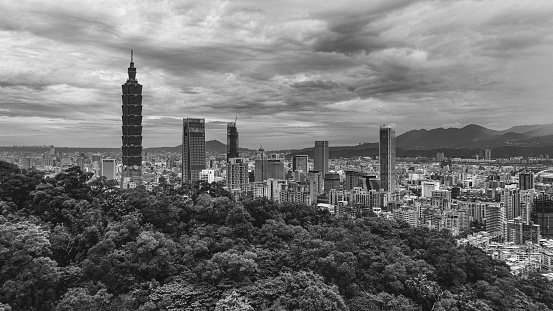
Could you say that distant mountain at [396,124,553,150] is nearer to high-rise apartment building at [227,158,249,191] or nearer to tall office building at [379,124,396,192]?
tall office building at [379,124,396,192]

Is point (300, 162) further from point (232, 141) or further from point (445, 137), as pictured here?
point (445, 137)

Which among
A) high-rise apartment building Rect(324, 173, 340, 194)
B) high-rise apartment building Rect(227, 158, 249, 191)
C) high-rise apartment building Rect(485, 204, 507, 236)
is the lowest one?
high-rise apartment building Rect(485, 204, 507, 236)

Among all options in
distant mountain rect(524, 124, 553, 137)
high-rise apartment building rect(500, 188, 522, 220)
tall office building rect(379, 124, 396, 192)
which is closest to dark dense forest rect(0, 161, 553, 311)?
high-rise apartment building rect(500, 188, 522, 220)

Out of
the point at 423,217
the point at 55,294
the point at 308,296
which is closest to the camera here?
the point at 308,296

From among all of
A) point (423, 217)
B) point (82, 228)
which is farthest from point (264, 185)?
point (82, 228)

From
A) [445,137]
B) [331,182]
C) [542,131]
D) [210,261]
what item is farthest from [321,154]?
[210,261]

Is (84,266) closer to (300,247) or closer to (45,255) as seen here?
(45,255)
